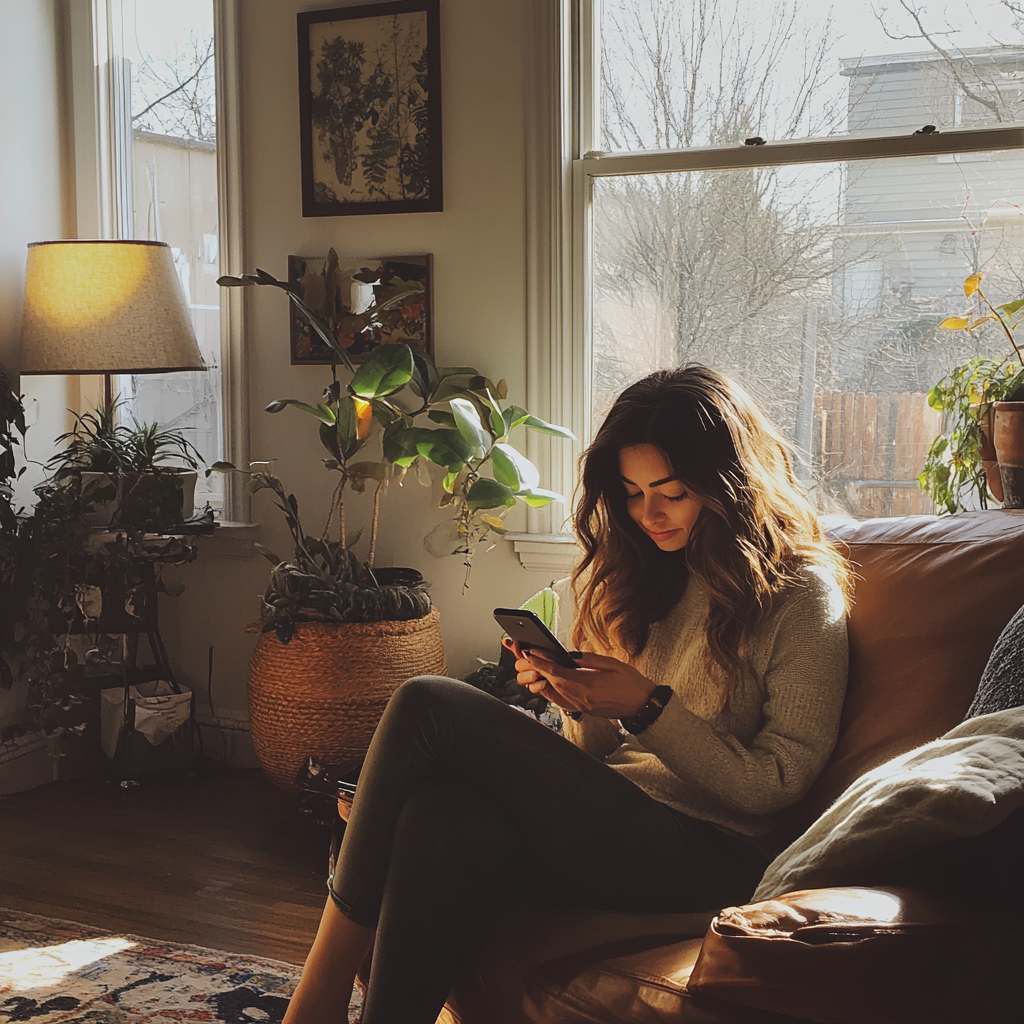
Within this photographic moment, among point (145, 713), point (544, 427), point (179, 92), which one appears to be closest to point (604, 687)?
point (544, 427)

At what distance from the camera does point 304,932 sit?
224cm

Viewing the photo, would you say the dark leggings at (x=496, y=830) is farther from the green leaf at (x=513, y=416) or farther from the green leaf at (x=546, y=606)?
the green leaf at (x=513, y=416)

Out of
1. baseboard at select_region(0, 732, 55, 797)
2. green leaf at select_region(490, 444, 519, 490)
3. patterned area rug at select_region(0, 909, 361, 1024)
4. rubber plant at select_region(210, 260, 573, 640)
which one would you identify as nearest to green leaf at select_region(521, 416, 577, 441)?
rubber plant at select_region(210, 260, 573, 640)

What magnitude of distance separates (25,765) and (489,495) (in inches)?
61.3

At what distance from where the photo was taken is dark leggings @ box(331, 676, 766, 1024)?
4.53 feet

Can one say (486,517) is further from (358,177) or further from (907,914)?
(907,914)

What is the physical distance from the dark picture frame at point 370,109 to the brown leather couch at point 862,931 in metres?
1.58

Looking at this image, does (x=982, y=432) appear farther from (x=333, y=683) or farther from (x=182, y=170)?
(x=182, y=170)

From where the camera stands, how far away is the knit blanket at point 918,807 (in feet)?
3.21

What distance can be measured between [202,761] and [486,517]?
3.97 feet

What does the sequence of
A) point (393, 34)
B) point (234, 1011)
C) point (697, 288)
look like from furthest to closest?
point (393, 34) < point (697, 288) < point (234, 1011)

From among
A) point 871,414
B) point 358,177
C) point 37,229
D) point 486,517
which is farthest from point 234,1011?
point 37,229

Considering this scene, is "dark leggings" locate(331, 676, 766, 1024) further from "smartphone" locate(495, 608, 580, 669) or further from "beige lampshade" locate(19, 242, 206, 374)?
"beige lampshade" locate(19, 242, 206, 374)

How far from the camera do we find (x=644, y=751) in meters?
1.74
